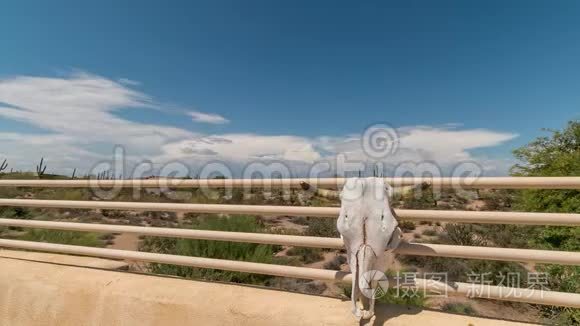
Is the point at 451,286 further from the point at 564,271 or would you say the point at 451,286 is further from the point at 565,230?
the point at 565,230

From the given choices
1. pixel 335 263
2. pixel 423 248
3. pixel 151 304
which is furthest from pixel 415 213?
pixel 335 263

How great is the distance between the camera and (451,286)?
2.10m

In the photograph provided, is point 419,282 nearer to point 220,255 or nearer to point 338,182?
point 338,182

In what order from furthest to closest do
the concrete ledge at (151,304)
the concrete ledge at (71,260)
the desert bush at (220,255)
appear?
the desert bush at (220,255) → the concrete ledge at (71,260) → the concrete ledge at (151,304)

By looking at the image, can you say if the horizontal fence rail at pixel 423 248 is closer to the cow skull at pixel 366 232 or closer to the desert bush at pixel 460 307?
the cow skull at pixel 366 232

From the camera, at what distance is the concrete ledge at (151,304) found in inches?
86.4

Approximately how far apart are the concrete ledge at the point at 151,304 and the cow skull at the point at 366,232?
0.27 m

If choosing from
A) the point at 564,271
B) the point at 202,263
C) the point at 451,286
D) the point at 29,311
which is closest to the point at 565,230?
the point at 564,271

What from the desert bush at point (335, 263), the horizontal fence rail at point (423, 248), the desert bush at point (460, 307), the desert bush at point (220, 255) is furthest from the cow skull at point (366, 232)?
the desert bush at point (335, 263)

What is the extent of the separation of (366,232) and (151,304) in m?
1.72

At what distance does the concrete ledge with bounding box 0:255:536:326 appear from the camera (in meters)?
2.19

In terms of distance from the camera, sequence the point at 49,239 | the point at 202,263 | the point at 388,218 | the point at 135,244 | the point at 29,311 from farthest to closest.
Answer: the point at 135,244, the point at 49,239, the point at 29,311, the point at 202,263, the point at 388,218

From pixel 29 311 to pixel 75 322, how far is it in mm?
549

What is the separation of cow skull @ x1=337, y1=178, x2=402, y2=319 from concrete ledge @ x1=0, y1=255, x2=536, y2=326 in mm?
275
